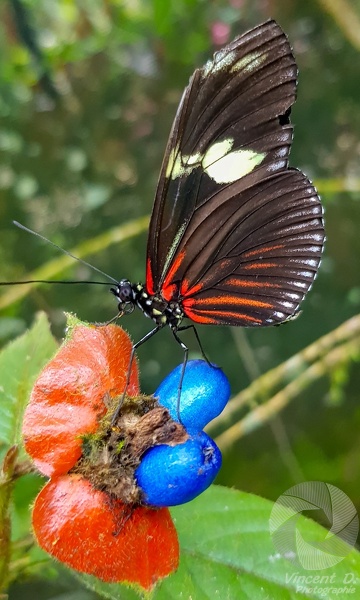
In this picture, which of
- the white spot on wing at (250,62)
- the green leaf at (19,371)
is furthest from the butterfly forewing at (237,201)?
the green leaf at (19,371)

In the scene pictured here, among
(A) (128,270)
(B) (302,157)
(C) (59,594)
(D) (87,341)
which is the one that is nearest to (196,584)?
(D) (87,341)

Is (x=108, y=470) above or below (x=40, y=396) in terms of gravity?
below

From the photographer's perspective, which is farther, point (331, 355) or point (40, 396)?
point (331, 355)

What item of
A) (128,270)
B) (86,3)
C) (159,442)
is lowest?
(159,442)

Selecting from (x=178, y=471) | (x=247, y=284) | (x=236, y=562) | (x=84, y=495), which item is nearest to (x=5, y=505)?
(x=84, y=495)

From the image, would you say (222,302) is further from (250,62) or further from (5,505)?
(5,505)

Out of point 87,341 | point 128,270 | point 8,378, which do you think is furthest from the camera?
point 128,270

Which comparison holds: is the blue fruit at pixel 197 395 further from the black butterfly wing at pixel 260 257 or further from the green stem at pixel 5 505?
the black butterfly wing at pixel 260 257

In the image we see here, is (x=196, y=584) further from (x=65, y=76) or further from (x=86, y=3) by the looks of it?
(x=86, y=3)
